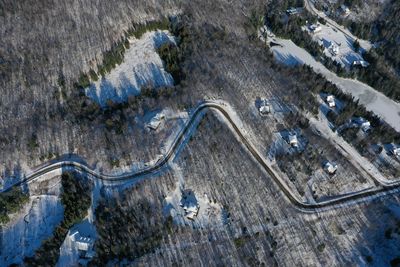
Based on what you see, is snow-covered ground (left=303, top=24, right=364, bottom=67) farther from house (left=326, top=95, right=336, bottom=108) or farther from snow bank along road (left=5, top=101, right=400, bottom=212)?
snow bank along road (left=5, top=101, right=400, bottom=212)

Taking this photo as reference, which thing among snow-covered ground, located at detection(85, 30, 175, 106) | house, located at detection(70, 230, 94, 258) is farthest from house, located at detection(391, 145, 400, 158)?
house, located at detection(70, 230, 94, 258)

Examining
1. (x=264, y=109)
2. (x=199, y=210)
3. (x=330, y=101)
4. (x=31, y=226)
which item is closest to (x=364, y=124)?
(x=330, y=101)

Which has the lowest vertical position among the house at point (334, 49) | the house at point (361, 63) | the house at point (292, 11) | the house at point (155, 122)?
the house at point (155, 122)

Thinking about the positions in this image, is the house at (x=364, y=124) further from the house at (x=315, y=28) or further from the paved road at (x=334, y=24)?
the house at (x=315, y=28)

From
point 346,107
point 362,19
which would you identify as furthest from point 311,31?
point 346,107

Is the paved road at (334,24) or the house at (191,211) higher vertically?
the paved road at (334,24)

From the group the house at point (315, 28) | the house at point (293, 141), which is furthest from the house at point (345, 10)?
the house at point (293, 141)

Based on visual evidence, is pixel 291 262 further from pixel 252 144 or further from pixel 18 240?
pixel 18 240
